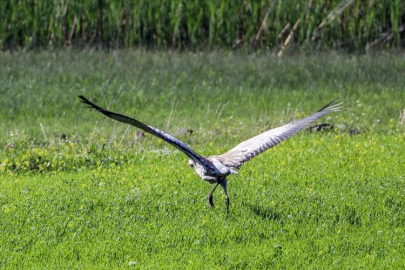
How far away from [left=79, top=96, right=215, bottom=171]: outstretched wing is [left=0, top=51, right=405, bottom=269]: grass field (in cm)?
67

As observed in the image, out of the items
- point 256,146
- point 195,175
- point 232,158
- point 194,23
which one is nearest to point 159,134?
point 232,158

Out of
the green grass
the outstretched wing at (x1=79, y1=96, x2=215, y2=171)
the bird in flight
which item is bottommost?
the green grass

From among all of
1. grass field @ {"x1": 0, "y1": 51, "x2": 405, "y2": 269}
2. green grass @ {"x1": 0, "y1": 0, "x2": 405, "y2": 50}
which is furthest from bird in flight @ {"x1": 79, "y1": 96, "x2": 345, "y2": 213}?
green grass @ {"x1": 0, "y1": 0, "x2": 405, "y2": 50}

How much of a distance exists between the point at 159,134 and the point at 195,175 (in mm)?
3033

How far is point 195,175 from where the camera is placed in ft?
31.3

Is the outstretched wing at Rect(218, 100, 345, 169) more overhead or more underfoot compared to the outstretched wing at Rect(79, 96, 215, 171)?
more underfoot

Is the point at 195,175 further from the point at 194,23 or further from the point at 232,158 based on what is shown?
the point at 194,23

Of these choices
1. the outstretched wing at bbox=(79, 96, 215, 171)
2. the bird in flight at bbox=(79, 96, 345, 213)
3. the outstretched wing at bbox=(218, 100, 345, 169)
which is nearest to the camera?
the outstretched wing at bbox=(79, 96, 215, 171)

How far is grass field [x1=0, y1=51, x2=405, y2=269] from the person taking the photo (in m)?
7.21

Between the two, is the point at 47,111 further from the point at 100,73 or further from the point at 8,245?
the point at 8,245

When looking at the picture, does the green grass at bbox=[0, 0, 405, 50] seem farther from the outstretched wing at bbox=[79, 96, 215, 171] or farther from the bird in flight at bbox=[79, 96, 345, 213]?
the outstretched wing at bbox=[79, 96, 215, 171]

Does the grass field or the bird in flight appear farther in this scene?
the bird in flight

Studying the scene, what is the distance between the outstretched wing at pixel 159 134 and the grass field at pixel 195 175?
0.67 metres

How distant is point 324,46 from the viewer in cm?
1923
